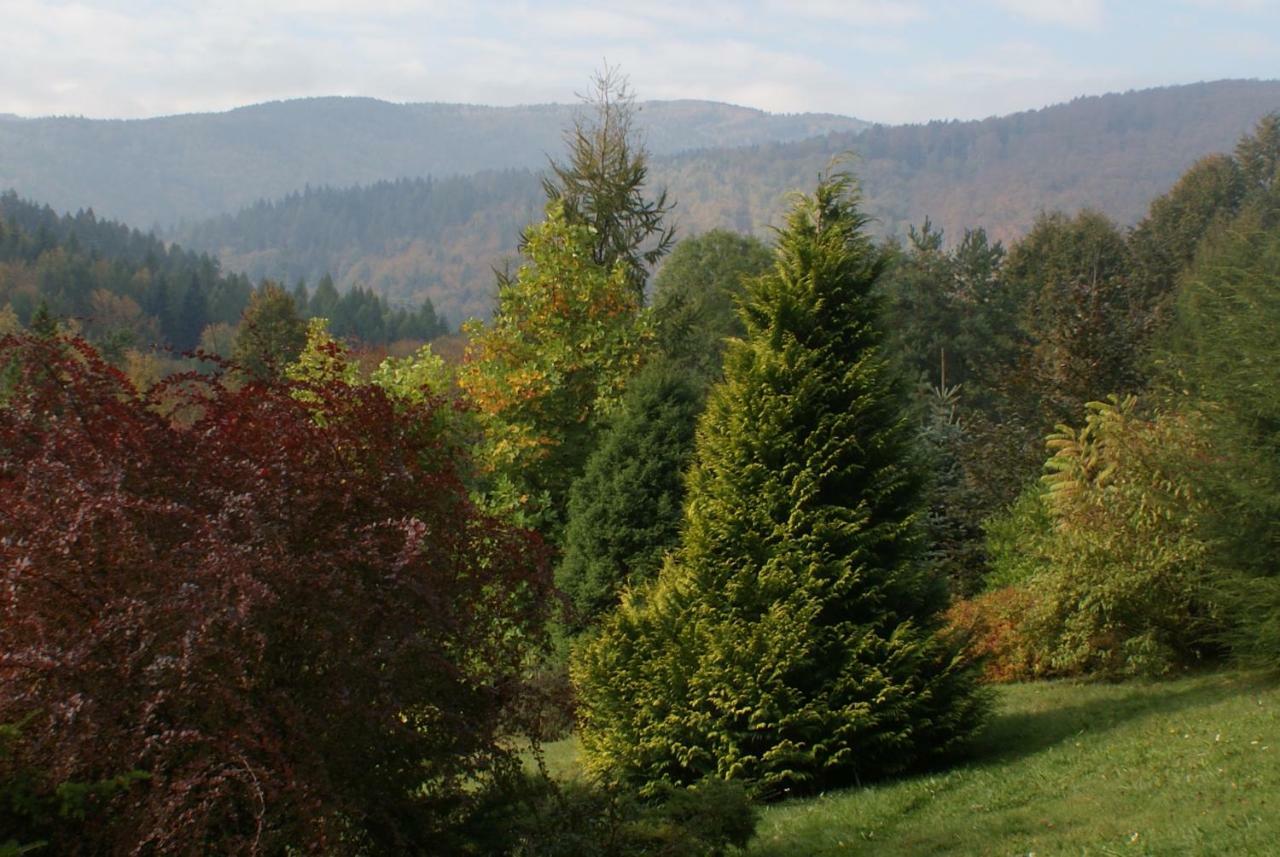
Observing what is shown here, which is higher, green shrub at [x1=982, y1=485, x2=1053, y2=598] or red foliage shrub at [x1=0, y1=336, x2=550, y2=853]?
red foliage shrub at [x1=0, y1=336, x2=550, y2=853]

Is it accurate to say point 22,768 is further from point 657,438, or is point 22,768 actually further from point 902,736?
point 657,438

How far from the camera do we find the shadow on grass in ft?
38.9

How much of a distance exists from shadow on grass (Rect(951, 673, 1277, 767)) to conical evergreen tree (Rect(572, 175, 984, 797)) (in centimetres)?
64

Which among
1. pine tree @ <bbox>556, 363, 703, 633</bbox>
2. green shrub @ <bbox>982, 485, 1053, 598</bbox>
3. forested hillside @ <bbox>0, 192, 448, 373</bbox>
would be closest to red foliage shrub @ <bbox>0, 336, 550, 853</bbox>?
pine tree @ <bbox>556, 363, 703, 633</bbox>

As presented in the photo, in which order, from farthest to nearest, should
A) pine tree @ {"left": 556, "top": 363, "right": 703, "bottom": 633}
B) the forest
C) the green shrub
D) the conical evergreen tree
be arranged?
the green shrub < pine tree @ {"left": 556, "top": 363, "right": 703, "bottom": 633} < the conical evergreen tree < the forest

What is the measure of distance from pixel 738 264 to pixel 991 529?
32.0 meters

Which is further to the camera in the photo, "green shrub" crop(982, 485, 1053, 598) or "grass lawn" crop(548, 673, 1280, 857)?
"green shrub" crop(982, 485, 1053, 598)

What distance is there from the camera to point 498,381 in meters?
22.6

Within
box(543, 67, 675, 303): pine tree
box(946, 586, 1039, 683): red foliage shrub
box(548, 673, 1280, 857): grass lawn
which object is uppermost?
box(543, 67, 675, 303): pine tree

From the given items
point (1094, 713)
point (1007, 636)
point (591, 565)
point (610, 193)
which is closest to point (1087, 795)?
point (1094, 713)

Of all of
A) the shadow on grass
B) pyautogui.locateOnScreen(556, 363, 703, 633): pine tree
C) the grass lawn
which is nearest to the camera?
the grass lawn

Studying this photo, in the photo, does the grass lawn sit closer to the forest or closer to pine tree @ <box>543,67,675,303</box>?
the forest

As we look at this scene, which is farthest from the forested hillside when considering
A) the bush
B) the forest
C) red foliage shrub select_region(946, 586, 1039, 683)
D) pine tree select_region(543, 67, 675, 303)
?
the bush

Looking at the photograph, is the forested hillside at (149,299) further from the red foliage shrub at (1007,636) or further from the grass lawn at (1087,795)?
the grass lawn at (1087,795)
